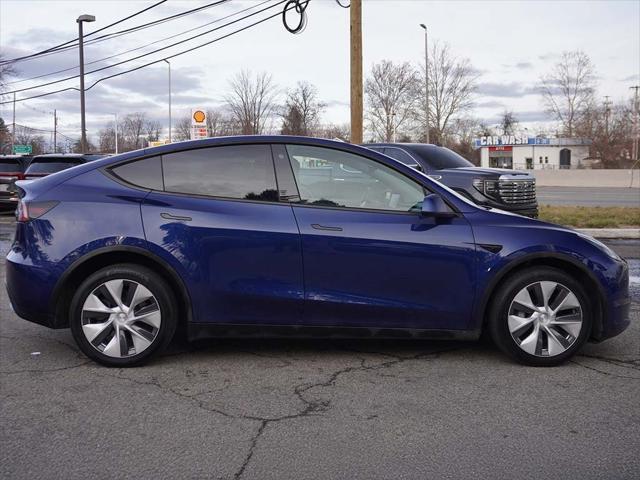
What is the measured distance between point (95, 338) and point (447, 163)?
868 cm

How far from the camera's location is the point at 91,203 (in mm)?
4551

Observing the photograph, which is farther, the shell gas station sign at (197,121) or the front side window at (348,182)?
the shell gas station sign at (197,121)

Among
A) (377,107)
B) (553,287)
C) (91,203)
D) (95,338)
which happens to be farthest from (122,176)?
(377,107)

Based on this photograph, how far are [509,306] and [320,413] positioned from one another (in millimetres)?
1617

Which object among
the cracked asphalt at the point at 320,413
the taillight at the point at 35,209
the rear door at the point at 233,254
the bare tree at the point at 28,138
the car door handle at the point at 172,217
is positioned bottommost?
the cracked asphalt at the point at 320,413

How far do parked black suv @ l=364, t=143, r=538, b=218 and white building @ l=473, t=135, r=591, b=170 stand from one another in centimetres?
6654

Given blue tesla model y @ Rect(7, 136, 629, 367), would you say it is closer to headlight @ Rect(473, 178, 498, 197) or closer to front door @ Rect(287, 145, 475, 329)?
front door @ Rect(287, 145, 475, 329)

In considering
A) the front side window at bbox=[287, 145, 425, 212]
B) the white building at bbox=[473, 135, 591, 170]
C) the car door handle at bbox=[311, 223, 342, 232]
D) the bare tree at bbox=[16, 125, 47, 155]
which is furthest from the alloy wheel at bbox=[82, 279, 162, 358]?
the bare tree at bbox=[16, 125, 47, 155]

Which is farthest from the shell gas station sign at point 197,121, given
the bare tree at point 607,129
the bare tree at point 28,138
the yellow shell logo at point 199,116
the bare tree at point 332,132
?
the bare tree at point 28,138

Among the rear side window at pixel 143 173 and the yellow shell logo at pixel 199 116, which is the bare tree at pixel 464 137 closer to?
the yellow shell logo at pixel 199 116

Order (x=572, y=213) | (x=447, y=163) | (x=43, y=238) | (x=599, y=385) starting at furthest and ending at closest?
(x=572, y=213)
(x=447, y=163)
(x=43, y=238)
(x=599, y=385)

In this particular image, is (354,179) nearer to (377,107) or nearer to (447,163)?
(447,163)

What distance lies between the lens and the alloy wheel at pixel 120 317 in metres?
4.47

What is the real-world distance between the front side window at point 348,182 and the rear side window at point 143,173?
957mm
